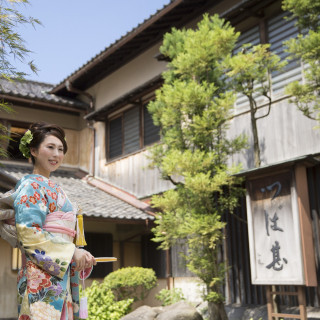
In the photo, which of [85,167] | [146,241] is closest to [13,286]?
[146,241]

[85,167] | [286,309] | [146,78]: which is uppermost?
[146,78]

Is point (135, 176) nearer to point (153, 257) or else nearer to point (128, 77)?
point (153, 257)

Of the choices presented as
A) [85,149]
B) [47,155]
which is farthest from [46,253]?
→ [85,149]

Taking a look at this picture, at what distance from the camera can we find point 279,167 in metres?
7.54

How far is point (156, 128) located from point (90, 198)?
2857mm

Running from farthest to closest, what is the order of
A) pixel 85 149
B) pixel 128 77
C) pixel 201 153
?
pixel 85 149 → pixel 128 77 → pixel 201 153

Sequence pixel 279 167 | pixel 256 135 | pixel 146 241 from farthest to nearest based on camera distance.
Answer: pixel 146 241, pixel 256 135, pixel 279 167

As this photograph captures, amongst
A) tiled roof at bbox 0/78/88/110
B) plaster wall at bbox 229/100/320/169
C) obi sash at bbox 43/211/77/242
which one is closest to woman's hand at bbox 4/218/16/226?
obi sash at bbox 43/211/77/242

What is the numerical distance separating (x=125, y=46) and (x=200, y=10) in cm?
297

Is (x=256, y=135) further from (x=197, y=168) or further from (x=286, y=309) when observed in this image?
(x=286, y=309)

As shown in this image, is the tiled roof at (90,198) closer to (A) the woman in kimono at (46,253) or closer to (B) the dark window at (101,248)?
(B) the dark window at (101,248)

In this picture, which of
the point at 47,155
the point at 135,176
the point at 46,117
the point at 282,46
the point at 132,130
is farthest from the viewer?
the point at 46,117

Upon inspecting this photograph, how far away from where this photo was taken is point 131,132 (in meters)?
14.8

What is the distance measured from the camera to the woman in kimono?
3.19 meters
